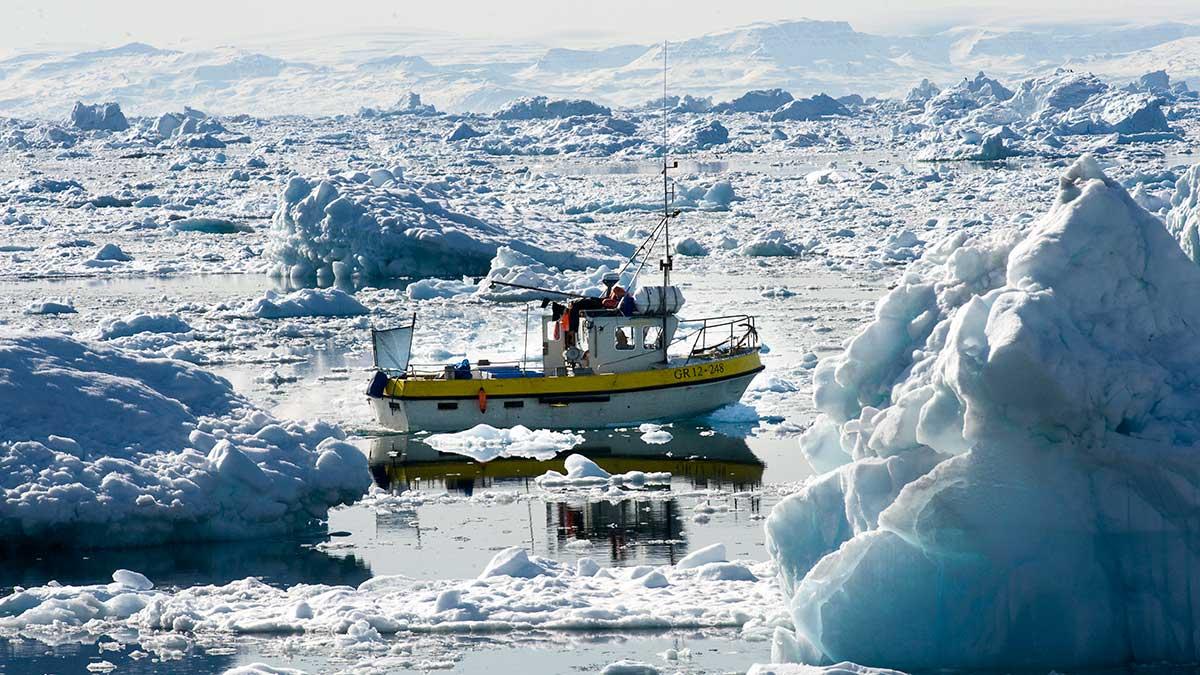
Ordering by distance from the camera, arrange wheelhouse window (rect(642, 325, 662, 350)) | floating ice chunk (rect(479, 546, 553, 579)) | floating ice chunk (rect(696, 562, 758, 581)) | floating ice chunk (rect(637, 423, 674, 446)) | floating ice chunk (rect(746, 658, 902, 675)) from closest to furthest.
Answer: floating ice chunk (rect(746, 658, 902, 675)), floating ice chunk (rect(696, 562, 758, 581)), floating ice chunk (rect(479, 546, 553, 579)), floating ice chunk (rect(637, 423, 674, 446)), wheelhouse window (rect(642, 325, 662, 350))

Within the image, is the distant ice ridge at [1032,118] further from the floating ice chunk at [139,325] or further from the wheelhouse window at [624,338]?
the wheelhouse window at [624,338]

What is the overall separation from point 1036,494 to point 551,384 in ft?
29.4

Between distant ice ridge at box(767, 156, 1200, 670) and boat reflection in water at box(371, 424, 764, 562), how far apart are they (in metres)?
3.36

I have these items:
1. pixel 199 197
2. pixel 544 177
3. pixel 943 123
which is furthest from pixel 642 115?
pixel 199 197

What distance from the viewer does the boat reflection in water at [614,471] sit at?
12.9 meters

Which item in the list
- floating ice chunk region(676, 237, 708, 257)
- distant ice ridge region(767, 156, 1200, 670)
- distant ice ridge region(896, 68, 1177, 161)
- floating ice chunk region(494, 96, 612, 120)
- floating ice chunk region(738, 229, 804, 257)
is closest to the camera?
distant ice ridge region(767, 156, 1200, 670)

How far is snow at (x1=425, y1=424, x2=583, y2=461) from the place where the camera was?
16.5m

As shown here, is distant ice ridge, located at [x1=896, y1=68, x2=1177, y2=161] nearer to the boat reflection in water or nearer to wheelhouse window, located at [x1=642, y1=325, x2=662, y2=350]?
wheelhouse window, located at [x1=642, y1=325, x2=662, y2=350]

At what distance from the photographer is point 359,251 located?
32.6 meters

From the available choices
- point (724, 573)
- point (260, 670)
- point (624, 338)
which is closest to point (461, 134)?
point (624, 338)

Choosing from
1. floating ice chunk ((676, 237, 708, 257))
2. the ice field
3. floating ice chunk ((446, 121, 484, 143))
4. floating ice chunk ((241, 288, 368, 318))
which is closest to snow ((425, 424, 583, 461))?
the ice field

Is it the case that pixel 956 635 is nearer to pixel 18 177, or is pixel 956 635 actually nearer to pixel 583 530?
pixel 583 530

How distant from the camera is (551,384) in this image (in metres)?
17.4

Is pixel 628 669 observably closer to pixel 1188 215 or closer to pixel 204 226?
pixel 1188 215
